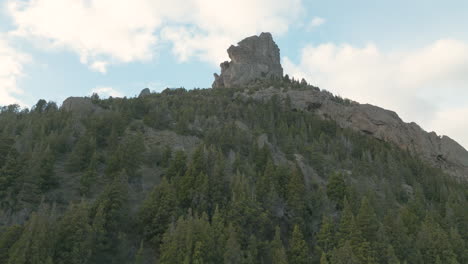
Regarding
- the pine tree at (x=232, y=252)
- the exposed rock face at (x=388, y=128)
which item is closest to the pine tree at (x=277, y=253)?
the pine tree at (x=232, y=252)

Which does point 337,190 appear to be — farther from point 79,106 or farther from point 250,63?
point 250,63

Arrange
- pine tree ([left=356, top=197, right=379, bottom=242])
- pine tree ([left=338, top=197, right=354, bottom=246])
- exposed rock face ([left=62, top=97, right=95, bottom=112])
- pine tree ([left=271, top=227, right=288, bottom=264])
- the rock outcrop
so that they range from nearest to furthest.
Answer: pine tree ([left=271, top=227, right=288, bottom=264]) → pine tree ([left=338, top=197, right=354, bottom=246]) → pine tree ([left=356, top=197, right=379, bottom=242]) → the rock outcrop → exposed rock face ([left=62, top=97, right=95, bottom=112])

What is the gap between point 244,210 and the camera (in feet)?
161

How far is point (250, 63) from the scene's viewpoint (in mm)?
179000

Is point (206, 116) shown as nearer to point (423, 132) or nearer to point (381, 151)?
point (381, 151)

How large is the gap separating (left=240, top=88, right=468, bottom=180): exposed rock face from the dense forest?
30447 mm

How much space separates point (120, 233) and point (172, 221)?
5984 millimetres

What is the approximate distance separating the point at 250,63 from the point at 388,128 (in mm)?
76368

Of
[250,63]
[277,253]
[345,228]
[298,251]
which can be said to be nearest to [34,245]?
[277,253]

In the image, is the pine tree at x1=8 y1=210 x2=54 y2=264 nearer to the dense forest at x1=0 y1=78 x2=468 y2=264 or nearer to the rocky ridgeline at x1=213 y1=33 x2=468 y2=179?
the dense forest at x1=0 y1=78 x2=468 y2=264

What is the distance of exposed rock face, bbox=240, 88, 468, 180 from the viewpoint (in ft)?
401

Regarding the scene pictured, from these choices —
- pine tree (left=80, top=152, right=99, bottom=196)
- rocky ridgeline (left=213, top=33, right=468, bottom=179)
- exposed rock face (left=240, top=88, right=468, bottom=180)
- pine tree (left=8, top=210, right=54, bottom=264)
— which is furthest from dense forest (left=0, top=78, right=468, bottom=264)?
rocky ridgeline (left=213, top=33, right=468, bottom=179)

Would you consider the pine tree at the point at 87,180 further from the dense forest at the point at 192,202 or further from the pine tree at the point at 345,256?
the pine tree at the point at 345,256

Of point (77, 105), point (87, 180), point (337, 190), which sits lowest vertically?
point (87, 180)
